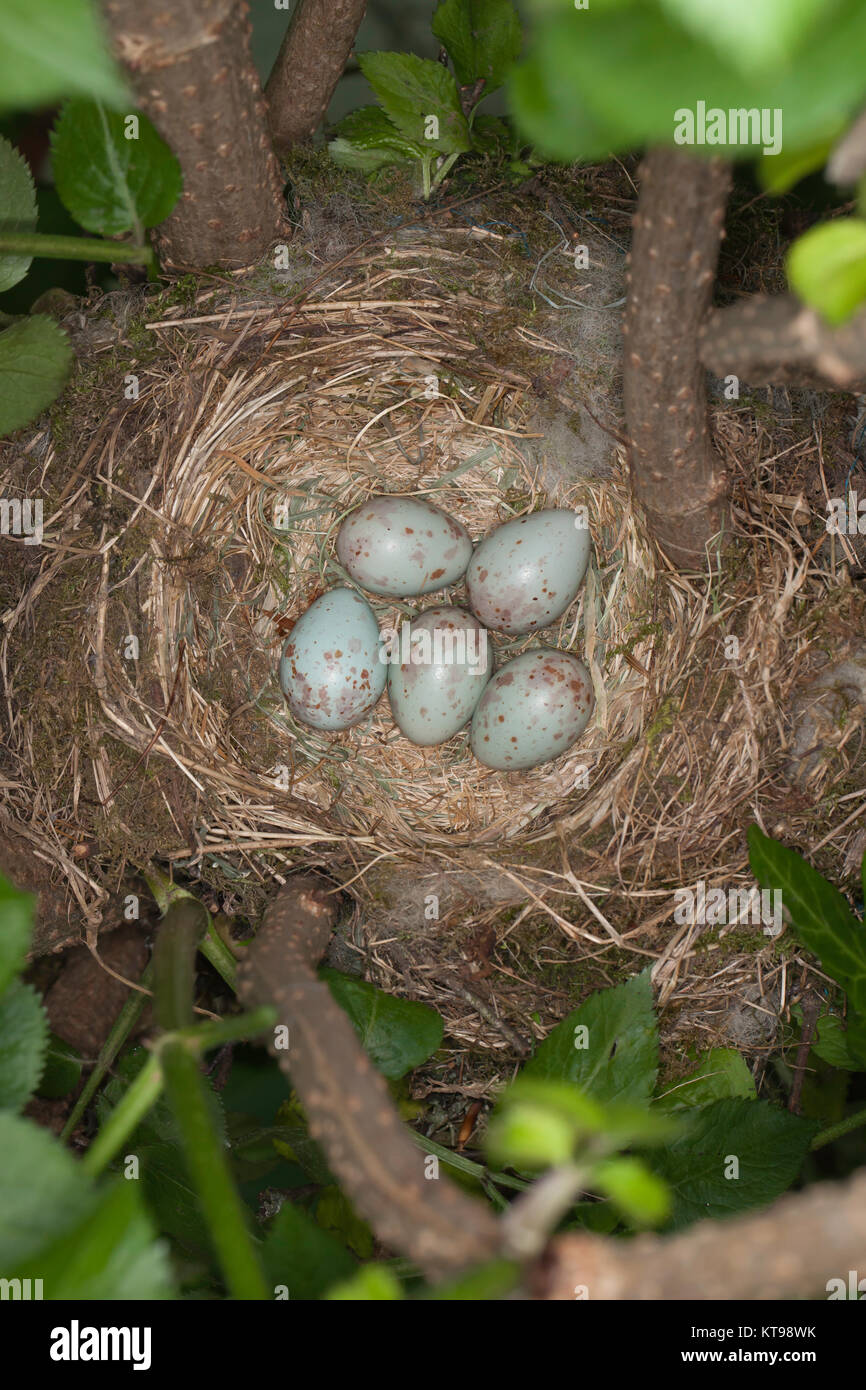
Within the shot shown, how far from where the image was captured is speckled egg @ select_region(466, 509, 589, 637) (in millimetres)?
1746

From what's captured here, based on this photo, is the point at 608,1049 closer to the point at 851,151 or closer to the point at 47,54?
the point at 851,151

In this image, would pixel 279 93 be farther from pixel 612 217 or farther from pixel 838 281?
pixel 838 281

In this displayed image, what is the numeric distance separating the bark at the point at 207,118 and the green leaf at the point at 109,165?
0.13ft

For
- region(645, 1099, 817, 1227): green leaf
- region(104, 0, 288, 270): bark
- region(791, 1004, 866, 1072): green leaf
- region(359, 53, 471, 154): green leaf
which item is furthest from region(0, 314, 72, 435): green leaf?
region(791, 1004, 866, 1072): green leaf

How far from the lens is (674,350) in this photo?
4.05 ft

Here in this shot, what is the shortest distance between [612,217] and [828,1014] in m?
1.43

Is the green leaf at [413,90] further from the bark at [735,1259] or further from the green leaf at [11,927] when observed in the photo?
the bark at [735,1259]

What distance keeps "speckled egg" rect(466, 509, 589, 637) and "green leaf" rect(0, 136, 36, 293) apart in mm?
894

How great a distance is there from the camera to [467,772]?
1.95 meters

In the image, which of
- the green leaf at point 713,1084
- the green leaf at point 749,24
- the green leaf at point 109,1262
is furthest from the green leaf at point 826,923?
the green leaf at point 749,24

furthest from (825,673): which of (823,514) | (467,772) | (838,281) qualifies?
(838,281)

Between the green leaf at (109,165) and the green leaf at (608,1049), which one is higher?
the green leaf at (109,165)

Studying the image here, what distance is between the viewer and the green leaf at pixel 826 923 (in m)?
1.31

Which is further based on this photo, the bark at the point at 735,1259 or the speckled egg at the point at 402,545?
the speckled egg at the point at 402,545
